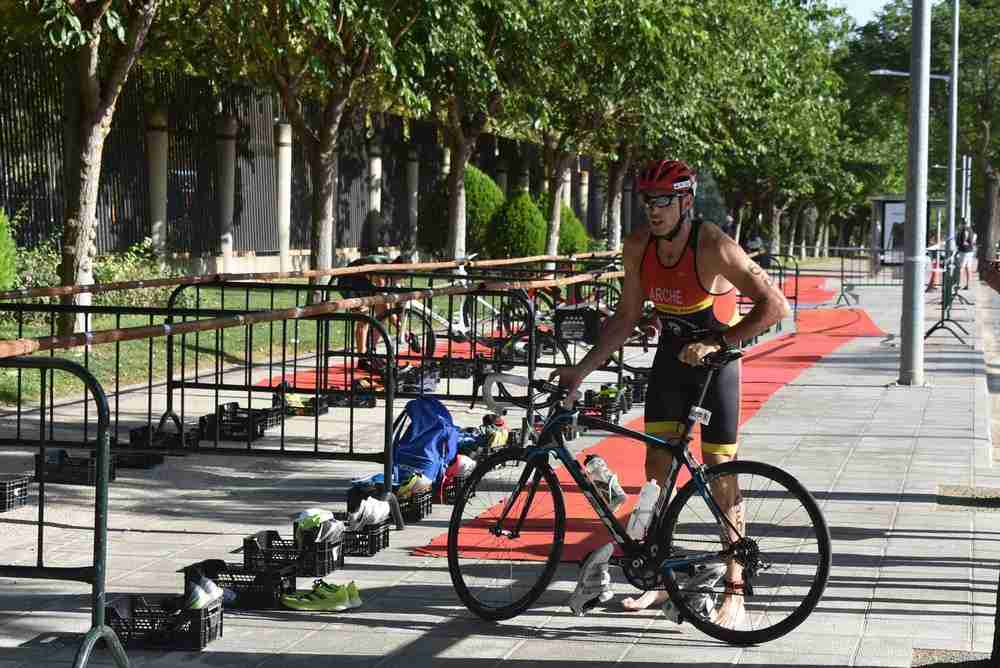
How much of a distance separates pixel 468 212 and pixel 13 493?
32.8 meters

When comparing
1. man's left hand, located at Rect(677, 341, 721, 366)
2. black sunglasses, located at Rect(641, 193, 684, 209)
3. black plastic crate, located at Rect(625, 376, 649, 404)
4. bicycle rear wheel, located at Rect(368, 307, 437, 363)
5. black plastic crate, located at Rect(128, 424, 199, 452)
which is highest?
black sunglasses, located at Rect(641, 193, 684, 209)

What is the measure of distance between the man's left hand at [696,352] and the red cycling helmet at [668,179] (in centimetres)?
67

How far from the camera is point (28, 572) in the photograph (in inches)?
212

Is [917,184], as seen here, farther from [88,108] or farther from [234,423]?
[88,108]

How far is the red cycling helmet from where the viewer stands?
6684 millimetres

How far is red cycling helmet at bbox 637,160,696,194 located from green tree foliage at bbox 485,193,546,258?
104 ft

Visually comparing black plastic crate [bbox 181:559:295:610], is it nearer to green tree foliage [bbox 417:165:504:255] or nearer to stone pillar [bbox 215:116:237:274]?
stone pillar [bbox 215:116:237:274]

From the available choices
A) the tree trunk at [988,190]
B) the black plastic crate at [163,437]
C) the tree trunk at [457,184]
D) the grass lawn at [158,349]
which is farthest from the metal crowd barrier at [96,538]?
the tree trunk at [988,190]

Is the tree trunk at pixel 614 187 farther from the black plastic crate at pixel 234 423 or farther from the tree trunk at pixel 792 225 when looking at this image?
the tree trunk at pixel 792 225

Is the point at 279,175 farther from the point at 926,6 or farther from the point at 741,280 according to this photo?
the point at 741,280

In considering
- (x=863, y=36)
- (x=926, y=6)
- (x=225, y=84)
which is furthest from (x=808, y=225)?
(x=926, y=6)

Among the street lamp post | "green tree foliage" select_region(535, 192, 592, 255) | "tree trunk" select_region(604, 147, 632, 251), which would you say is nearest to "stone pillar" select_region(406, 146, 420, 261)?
"green tree foliage" select_region(535, 192, 592, 255)

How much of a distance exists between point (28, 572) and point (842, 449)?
8017 millimetres

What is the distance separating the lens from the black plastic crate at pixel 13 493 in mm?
9062
